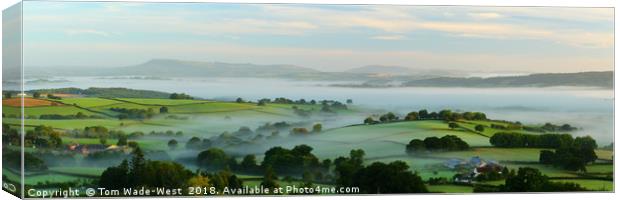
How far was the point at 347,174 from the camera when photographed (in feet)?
47.5

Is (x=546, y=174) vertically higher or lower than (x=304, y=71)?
lower

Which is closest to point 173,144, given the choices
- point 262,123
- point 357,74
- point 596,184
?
point 262,123

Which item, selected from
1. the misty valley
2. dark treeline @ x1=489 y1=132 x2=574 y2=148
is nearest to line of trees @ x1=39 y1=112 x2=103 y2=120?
the misty valley

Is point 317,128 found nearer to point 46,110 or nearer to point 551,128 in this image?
point 551,128

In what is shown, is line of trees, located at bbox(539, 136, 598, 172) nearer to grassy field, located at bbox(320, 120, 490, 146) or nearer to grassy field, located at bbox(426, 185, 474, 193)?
grassy field, located at bbox(320, 120, 490, 146)

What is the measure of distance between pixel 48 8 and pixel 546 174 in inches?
237

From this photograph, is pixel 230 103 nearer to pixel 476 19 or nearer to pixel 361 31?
pixel 361 31

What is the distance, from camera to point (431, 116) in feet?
48.5

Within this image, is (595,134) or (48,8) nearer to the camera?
(48,8)

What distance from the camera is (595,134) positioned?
49.4 feet

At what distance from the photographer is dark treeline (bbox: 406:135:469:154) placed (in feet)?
48.1

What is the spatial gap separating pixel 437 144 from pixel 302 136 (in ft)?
5.19

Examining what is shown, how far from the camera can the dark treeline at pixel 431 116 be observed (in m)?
14.7

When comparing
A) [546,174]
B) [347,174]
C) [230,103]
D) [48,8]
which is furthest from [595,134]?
[48,8]
